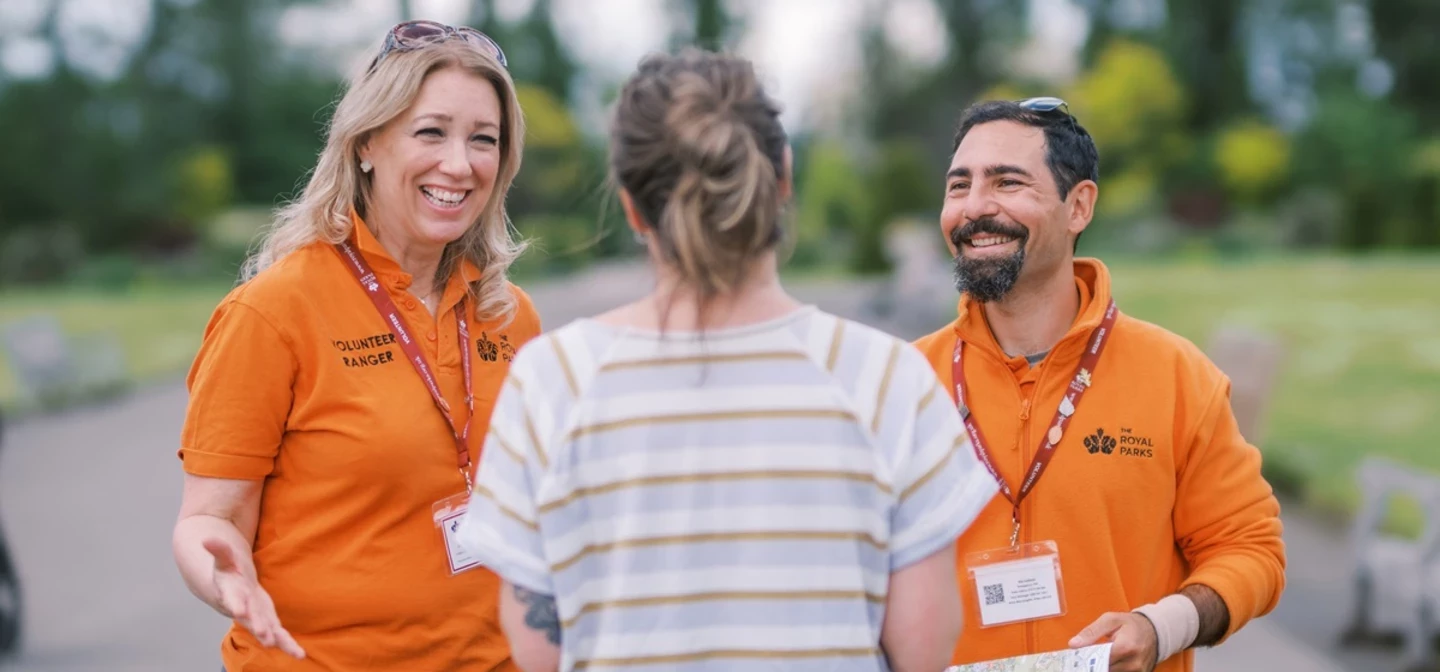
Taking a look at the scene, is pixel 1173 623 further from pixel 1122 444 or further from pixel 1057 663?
pixel 1122 444

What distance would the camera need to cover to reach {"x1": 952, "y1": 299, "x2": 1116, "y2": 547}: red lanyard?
9.55ft

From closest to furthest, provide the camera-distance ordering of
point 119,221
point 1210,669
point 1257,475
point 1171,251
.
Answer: point 1257,475, point 1210,669, point 1171,251, point 119,221

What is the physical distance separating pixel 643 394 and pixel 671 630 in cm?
35

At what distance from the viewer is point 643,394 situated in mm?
1857

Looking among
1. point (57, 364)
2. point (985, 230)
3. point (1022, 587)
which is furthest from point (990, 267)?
point (57, 364)

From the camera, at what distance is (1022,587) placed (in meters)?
2.85

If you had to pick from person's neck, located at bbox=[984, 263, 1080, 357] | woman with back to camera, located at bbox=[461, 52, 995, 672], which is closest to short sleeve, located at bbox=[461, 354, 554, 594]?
woman with back to camera, located at bbox=[461, 52, 995, 672]

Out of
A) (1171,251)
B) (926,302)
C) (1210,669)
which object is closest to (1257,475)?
(1210,669)

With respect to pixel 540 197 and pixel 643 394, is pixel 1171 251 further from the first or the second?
pixel 643 394

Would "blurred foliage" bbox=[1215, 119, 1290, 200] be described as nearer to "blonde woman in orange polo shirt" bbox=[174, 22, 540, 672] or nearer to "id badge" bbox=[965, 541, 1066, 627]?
"id badge" bbox=[965, 541, 1066, 627]

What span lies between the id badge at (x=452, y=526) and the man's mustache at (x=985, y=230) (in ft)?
4.33

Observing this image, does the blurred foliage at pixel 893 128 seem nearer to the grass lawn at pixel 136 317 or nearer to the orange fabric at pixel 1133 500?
the grass lawn at pixel 136 317

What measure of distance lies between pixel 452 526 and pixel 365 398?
13.5 inches

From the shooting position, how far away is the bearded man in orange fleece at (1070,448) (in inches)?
→ 112
